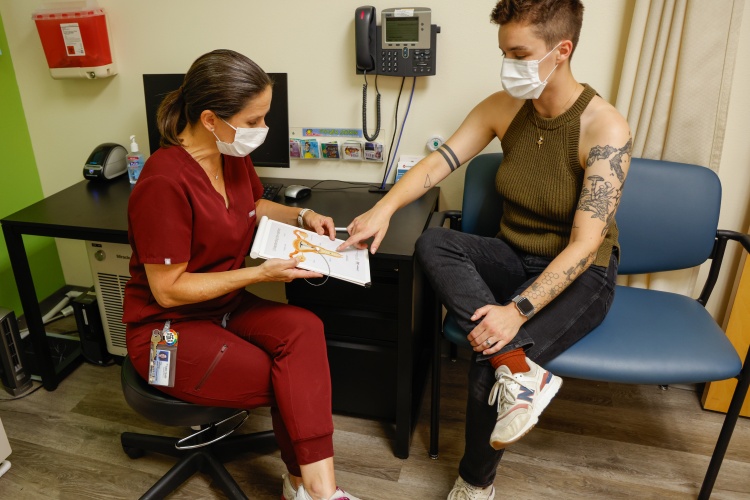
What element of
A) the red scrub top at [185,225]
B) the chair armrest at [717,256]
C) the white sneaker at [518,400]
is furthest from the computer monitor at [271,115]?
the chair armrest at [717,256]

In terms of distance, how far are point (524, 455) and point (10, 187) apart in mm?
2287

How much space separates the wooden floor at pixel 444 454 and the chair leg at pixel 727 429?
0.28 ft

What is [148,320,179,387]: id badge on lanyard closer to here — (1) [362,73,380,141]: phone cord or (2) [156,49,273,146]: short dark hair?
(2) [156,49,273,146]: short dark hair

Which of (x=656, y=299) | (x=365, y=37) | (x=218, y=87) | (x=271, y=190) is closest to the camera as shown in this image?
(x=218, y=87)

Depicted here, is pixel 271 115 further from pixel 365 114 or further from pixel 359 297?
pixel 359 297

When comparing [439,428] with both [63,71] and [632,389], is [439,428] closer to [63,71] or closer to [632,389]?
[632,389]

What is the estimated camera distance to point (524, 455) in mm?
1916

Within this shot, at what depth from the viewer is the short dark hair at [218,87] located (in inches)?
54.3

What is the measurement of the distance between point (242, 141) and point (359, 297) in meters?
0.62

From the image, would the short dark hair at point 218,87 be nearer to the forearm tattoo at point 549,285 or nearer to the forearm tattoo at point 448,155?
the forearm tattoo at point 448,155

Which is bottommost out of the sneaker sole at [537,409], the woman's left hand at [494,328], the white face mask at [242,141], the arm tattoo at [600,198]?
the sneaker sole at [537,409]

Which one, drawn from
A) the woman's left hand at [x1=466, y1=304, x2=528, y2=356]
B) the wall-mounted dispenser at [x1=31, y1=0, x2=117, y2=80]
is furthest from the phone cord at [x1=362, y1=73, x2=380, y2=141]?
the wall-mounted dispenser at [x1=31, y1=0, x2=117, y2=80]

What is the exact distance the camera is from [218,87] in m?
1.38

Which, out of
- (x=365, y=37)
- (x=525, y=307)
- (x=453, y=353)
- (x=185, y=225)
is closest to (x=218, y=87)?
(x=185, y=225)
